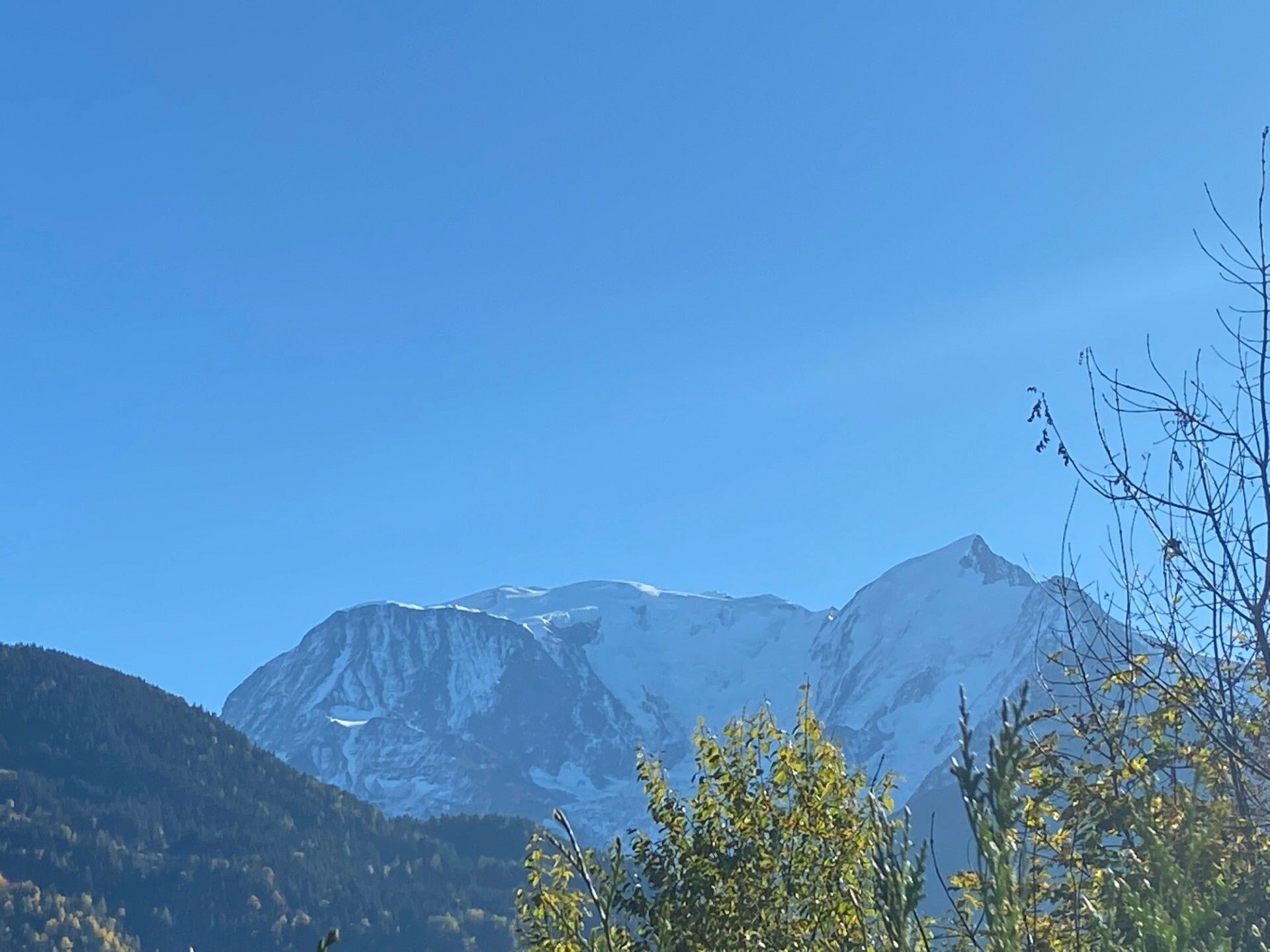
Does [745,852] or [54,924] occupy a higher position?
[54,924]

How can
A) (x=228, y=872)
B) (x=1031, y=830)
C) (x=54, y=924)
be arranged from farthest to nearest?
(x=228, y=872) → (x=54, y=924) → (x=1031, y=830)

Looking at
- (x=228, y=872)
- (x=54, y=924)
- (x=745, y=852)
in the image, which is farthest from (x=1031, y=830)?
(x=228, y=872)

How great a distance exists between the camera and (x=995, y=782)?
113 inches

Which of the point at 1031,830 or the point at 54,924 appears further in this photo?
the point at 54,924

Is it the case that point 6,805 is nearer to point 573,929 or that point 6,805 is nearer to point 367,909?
point 367,909

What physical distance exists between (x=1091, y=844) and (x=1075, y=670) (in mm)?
1328

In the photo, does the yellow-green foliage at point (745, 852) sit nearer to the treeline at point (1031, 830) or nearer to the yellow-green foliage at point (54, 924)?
the treeline at point (1031, 830)

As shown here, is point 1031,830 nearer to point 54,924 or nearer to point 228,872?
point 54,924

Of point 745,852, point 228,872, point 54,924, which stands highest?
point 228,872

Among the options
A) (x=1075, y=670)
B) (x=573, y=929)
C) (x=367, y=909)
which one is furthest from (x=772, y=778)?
(x=367, y=909)

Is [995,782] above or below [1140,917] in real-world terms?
above

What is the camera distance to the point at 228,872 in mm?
182625

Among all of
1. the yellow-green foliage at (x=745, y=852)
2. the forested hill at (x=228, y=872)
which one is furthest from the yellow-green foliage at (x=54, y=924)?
the yellow-green foliage at (x=745, y=852)

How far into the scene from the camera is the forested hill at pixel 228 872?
16188 centimetres
